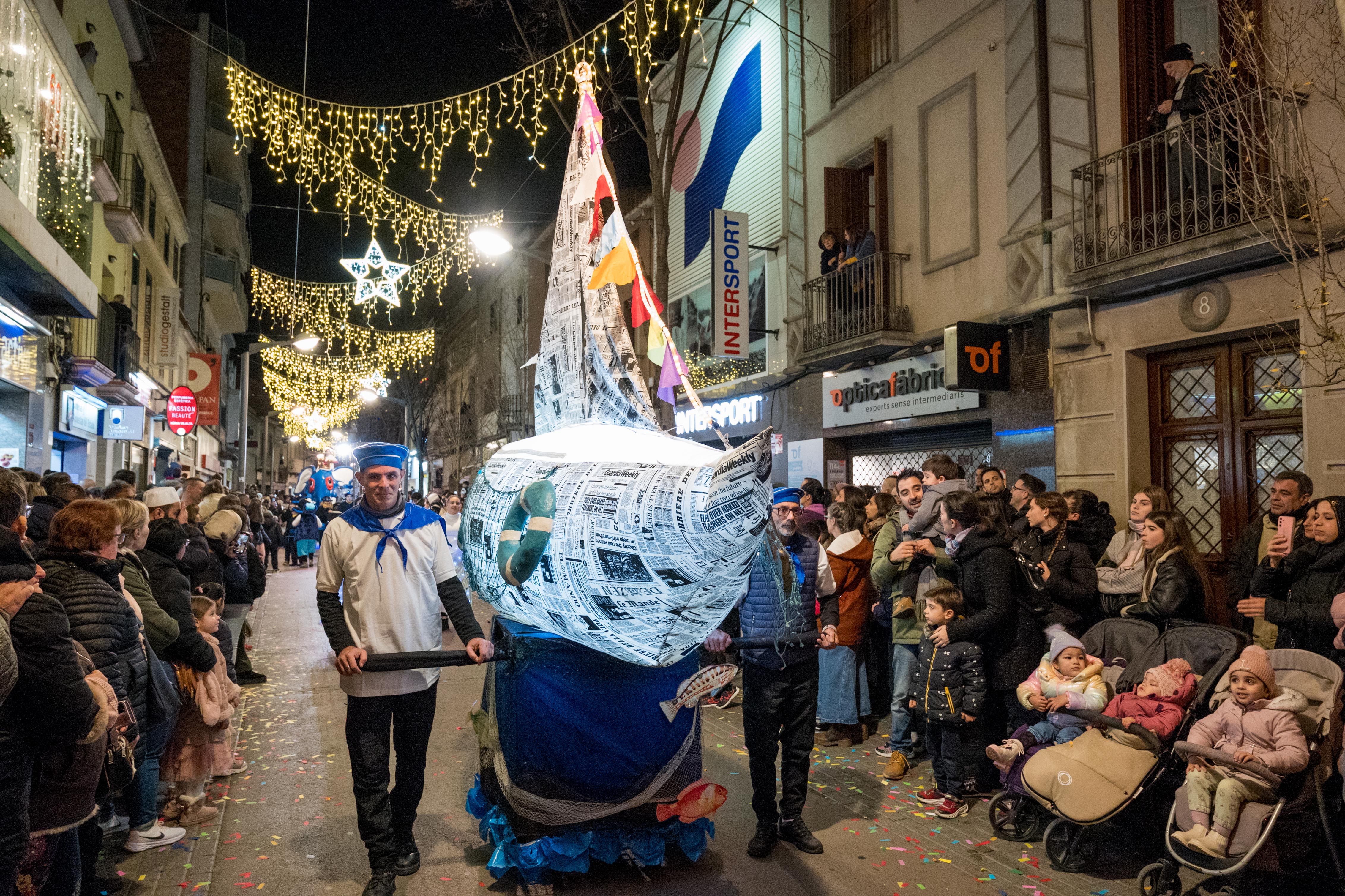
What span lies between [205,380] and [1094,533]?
900 inches

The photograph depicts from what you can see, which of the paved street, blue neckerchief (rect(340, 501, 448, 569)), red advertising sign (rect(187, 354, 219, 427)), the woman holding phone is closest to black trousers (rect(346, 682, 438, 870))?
the paved street

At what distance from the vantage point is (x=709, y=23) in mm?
16266

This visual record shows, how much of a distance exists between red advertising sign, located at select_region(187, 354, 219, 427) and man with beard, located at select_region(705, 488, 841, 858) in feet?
70.2

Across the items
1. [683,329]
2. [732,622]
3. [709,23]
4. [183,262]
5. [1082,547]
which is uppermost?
[709,23]

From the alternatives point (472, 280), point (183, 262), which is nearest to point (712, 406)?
point (183, 262)

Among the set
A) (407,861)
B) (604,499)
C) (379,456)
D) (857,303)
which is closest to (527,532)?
(604,499)

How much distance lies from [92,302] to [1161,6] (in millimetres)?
12922

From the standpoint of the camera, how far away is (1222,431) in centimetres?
788

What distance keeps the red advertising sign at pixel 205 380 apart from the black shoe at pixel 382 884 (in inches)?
833

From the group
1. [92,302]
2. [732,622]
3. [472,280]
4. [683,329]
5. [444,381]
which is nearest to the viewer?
[732,622]

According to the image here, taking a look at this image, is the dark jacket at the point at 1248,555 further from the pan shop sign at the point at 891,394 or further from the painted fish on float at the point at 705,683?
the pan shop sign at the point at 891,394

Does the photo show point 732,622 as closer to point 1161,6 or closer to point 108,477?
point 1161,6

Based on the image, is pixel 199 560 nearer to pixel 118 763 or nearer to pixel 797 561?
pixel 118 763

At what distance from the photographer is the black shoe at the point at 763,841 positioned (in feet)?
14.4
